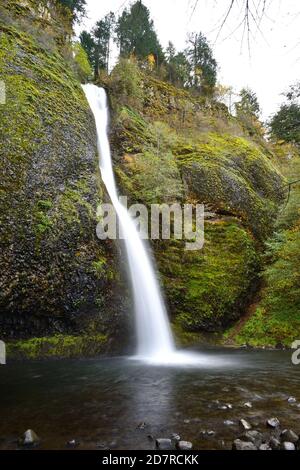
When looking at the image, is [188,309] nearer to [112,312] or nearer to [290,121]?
[112,312]

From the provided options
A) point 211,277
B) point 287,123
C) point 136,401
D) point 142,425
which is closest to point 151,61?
point 211,277

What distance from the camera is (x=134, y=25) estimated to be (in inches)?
106

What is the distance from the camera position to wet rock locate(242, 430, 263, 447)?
Answer: 3490mm

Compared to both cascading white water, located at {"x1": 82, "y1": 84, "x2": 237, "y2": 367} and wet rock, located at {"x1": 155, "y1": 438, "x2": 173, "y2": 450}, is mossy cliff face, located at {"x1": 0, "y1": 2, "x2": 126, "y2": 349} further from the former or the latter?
wet rock, located at {"x1": 155, "y1": 438, "x2": 173, "y2": 450}

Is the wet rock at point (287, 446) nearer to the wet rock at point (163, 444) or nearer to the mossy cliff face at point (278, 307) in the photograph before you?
the wet rock at point (163, 444)

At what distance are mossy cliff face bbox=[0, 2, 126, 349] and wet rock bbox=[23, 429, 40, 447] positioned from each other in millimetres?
4323

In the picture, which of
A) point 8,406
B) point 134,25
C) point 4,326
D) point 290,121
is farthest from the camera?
point 4,326

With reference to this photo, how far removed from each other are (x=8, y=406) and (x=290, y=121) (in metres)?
5.25

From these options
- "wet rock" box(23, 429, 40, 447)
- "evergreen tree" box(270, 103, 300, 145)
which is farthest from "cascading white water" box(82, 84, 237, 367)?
"evergreen tree" box(270, 103, 300, 145)

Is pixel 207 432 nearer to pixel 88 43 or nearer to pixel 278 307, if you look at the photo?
pixel 278 307

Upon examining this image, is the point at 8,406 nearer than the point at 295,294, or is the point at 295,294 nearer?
the point at 8,406

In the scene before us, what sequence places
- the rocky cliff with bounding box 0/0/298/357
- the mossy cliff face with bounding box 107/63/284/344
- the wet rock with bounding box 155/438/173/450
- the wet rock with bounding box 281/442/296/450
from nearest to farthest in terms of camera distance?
1. the wet rock with bounding box 281/442/296/450
2. the wet rock with bounding box 155/438/173/450
3. the rocky cliff with bounding box 0/0/298/357
4. the mossy cliff face with bounding box 107/63/284/344

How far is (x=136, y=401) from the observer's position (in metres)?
5.14

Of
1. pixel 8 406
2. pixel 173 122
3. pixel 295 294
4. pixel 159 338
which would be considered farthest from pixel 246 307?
pixel 173 122
